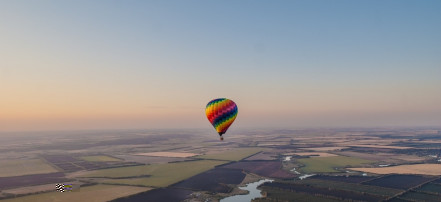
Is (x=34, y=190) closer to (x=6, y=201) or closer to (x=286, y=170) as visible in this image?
(x=6, y=201)

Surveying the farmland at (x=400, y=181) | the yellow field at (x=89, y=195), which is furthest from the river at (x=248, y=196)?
the farmland at (x=400, y=181)

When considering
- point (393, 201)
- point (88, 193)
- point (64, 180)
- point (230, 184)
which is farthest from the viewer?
point (64, 180)

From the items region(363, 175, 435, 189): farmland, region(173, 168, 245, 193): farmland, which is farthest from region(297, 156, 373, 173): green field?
region(173, 168, 245, 193): farmland

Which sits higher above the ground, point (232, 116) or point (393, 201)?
point (232, 116)

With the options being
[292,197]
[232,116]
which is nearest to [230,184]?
[292,197]

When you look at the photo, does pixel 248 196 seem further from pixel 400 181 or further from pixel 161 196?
pixel 400 181

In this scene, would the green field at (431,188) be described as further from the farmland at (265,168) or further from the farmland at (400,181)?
the farmland at (265,168)

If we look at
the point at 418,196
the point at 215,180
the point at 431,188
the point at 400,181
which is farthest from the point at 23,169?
the point at 431,188
